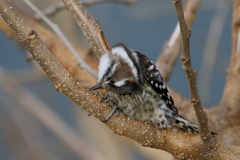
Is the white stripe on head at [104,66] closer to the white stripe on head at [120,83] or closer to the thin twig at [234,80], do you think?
the white stripe on head at [120,83]

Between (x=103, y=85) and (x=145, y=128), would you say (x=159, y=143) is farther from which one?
(x=103, y=85)

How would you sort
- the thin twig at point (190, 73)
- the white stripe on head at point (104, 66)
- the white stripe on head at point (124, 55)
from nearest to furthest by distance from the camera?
the thin twig at point (190, 73), the white stripe on head at point (104, 66), the white stripe on head at point (124, 55)

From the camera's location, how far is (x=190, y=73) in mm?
1621

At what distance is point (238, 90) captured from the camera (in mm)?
3371

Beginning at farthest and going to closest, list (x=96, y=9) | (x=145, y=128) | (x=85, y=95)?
(x=96, y=9) → (x=145, y=128) → (x=85, y=95)

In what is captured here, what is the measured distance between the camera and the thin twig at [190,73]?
1.43m

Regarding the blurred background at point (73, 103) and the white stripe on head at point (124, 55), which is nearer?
the white stripe on head at point (124, 55)

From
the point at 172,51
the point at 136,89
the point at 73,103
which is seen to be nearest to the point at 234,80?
the point at 172,51

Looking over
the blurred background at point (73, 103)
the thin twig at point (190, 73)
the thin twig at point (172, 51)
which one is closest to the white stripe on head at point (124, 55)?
the thin twig at point (190, 73)

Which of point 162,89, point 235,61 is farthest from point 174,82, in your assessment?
point 162,89

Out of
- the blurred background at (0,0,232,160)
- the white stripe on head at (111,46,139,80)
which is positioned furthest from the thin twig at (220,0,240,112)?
the white stripe on head at (111,46,139,80)

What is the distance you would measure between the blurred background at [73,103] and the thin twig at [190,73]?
2388 millimetres

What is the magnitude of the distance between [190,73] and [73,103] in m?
4.28

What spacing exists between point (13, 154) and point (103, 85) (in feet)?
16.8
